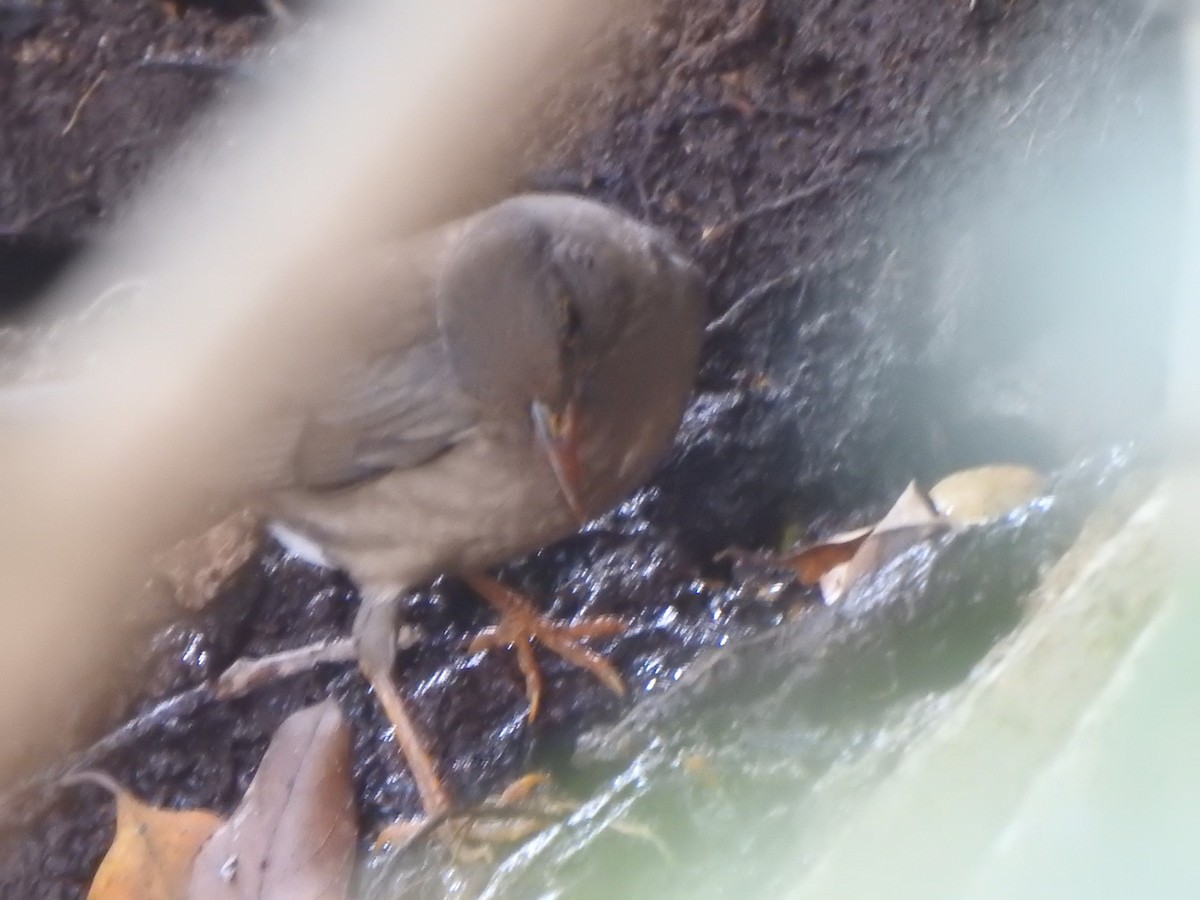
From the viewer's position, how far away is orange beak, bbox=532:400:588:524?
4.06ft

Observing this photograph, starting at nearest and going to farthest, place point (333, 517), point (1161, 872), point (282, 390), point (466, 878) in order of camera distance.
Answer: point (1161, 872) → point (466, 878) → point (282, 390) → point (333, 517)

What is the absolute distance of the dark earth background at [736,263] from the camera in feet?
4.34

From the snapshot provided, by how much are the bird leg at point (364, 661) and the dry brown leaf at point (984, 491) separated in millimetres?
675

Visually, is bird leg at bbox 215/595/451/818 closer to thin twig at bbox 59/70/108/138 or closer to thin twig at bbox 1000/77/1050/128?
thin twig at bbox 59/70/108/138

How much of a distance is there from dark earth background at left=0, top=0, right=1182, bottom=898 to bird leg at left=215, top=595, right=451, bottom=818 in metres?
0.02

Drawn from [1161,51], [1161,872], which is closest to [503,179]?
[1161,51]

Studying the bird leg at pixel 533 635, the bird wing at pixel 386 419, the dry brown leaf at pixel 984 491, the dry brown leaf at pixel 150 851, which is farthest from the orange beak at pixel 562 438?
the dry brown leaf at pixel 150 851

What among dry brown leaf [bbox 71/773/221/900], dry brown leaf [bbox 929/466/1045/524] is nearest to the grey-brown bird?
dry brown leaf [bbox 71/773/221/900]

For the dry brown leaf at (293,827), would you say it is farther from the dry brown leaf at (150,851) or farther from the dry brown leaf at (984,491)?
the dry brown leaf at (984,491)

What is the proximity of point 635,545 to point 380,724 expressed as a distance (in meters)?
0.38

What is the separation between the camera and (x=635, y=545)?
4.85 feet

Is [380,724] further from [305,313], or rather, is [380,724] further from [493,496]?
[305,313]

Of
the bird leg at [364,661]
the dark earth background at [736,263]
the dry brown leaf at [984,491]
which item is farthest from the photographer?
the bird leg at [364,661]

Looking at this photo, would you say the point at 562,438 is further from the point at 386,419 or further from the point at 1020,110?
the point at 1020,110
